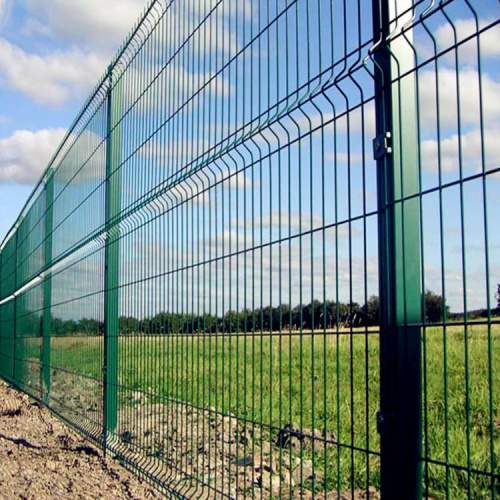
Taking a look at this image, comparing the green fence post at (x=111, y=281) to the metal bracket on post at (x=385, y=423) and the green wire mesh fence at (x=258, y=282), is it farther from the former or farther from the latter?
the metal bracket on post at (x=385, y=423)

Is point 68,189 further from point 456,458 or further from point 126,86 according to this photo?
point 456,458

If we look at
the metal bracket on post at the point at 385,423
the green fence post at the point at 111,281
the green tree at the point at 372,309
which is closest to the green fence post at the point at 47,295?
the green fence post at the point at 111,281

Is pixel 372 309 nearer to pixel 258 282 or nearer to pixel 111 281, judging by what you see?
pixel 258 282

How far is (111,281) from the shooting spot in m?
6.77

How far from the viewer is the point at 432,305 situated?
2557 mm

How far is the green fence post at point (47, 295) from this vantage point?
34.8ft

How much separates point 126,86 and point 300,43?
11.7ft

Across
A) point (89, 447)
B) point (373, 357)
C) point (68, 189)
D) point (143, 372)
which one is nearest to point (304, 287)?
point (143, 372)

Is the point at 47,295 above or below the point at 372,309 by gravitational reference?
above

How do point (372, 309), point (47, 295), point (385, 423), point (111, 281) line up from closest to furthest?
point (385, 423)
point (372, 309)
point (111, 281)
point (47, 295)

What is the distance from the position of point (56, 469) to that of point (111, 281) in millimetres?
1565

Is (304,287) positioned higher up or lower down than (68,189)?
lower down

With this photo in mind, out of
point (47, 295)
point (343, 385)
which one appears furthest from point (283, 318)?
point (47, 295)

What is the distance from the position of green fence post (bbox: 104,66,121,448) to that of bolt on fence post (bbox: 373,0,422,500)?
4.12 metres
